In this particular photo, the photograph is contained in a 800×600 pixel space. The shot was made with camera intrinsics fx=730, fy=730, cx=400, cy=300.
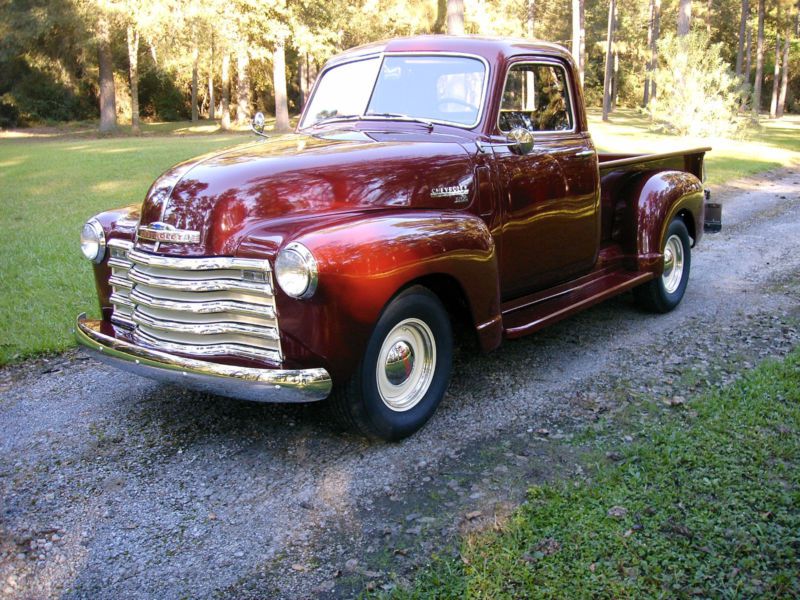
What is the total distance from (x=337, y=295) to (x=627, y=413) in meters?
1.82

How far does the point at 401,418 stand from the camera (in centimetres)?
374

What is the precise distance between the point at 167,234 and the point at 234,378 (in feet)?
2.72

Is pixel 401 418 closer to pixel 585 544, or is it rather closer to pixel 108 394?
pixel 585 544

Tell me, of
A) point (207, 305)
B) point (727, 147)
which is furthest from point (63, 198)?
point (727, 147)

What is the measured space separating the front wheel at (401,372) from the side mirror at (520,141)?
1.19 meters

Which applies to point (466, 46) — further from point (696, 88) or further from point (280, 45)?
point (280, 45)

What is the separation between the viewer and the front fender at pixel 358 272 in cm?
324

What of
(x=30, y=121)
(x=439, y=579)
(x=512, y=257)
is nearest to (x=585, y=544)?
(x=439, y=579)

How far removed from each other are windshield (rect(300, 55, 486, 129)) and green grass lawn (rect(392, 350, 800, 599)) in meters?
2.19

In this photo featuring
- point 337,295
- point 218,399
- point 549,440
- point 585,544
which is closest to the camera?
point 585,544

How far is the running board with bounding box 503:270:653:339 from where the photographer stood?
4.44 m

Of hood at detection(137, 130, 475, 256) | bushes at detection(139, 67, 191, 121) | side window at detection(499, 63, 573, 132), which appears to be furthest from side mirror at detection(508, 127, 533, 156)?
bushes at detection(139, 67, 191, 121)

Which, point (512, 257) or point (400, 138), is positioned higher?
point (400, 138)

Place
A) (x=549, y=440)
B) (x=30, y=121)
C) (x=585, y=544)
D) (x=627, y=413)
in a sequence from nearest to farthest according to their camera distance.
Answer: (x=585, y=544) < (x=549, y=440) < (x=627, y=413) < (x=30, y=121)
